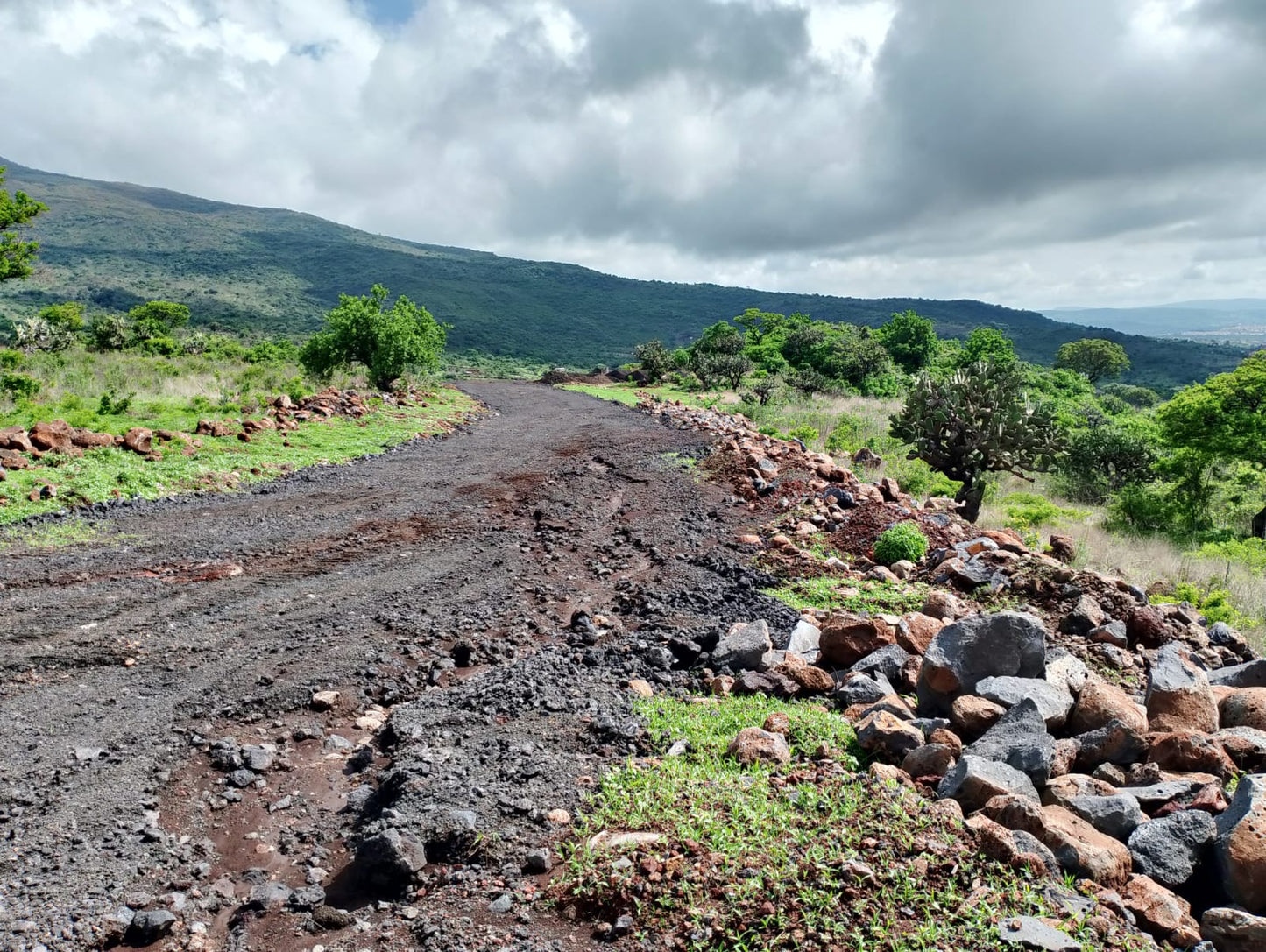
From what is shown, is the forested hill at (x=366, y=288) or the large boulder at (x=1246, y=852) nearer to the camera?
the large boulder at (x=1246, y=852)

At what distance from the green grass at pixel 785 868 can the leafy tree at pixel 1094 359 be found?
247ft

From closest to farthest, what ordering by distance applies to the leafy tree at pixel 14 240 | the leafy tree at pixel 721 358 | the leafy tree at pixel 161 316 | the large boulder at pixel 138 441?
the large boulder at pixel 138 441
the leafy tree at pixel 14 240
the leafy tree at pixel 721 358
the leafy tree at pixel 161 316

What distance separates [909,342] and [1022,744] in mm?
51780

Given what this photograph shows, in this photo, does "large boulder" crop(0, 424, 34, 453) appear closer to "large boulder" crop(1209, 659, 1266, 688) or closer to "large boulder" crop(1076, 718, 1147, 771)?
"large boulder" crop(1076, 718, 1147, 771)

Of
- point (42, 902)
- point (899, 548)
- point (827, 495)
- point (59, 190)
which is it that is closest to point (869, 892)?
point (42, 902)

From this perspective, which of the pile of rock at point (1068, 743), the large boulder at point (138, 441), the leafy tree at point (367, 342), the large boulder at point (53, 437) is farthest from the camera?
the leafy tree at point (367, 342)

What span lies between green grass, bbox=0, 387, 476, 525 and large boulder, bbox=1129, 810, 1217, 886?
442 inches

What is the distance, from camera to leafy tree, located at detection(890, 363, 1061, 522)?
1320 cm

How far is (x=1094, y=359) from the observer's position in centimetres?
6775

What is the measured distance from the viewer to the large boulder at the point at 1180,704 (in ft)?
14.1

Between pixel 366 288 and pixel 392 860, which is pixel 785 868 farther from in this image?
pixel 366 288

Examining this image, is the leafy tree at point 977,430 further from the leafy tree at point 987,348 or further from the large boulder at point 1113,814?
the leafy tree at point 987,348

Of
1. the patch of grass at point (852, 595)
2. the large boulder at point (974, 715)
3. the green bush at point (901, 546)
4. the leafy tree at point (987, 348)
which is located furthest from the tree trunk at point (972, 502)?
the leafy tree at point (987, 348)

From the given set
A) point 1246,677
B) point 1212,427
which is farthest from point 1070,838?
point 1212,427
